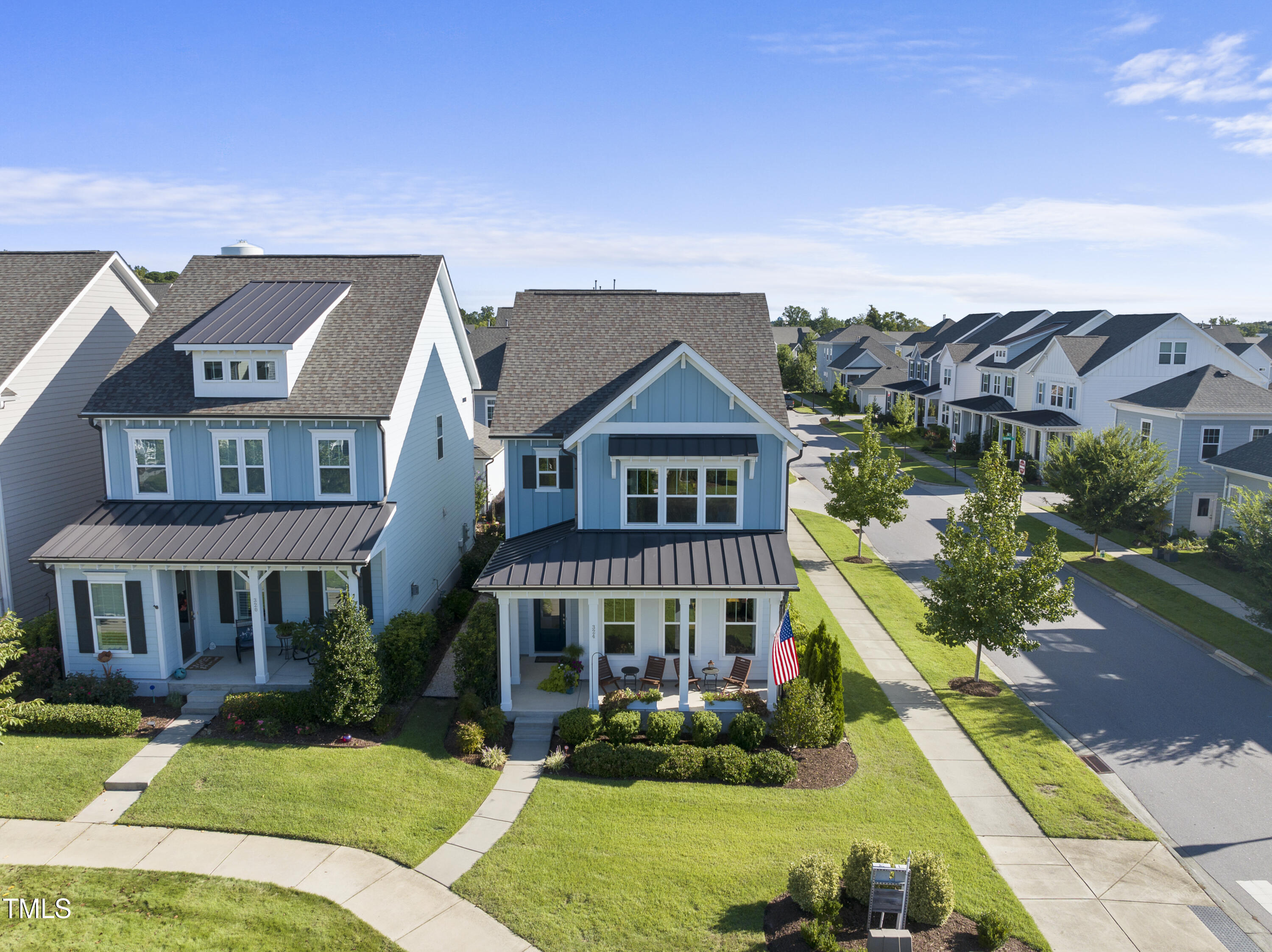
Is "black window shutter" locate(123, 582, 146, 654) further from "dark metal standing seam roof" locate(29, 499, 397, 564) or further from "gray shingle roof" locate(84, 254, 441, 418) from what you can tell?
"gray shingle roof" locate(84, 254, 441, 418)

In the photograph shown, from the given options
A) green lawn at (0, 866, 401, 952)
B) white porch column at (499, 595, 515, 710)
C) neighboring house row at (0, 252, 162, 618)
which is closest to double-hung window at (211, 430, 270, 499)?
neighboring house row at (0, 252, 162, 618)

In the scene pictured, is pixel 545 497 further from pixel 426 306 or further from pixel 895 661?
pixel 895 661

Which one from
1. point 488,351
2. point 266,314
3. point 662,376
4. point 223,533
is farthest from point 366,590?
point 488,351

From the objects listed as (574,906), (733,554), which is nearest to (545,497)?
(733,554)

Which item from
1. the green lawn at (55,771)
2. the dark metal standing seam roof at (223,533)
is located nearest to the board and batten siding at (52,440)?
the dark metal standing seam roof at (223,533)

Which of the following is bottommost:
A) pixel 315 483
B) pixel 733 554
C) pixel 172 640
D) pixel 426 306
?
pixel 172 640

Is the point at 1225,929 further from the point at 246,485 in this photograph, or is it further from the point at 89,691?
the point at 89,691

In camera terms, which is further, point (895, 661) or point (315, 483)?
point (895, 661)
